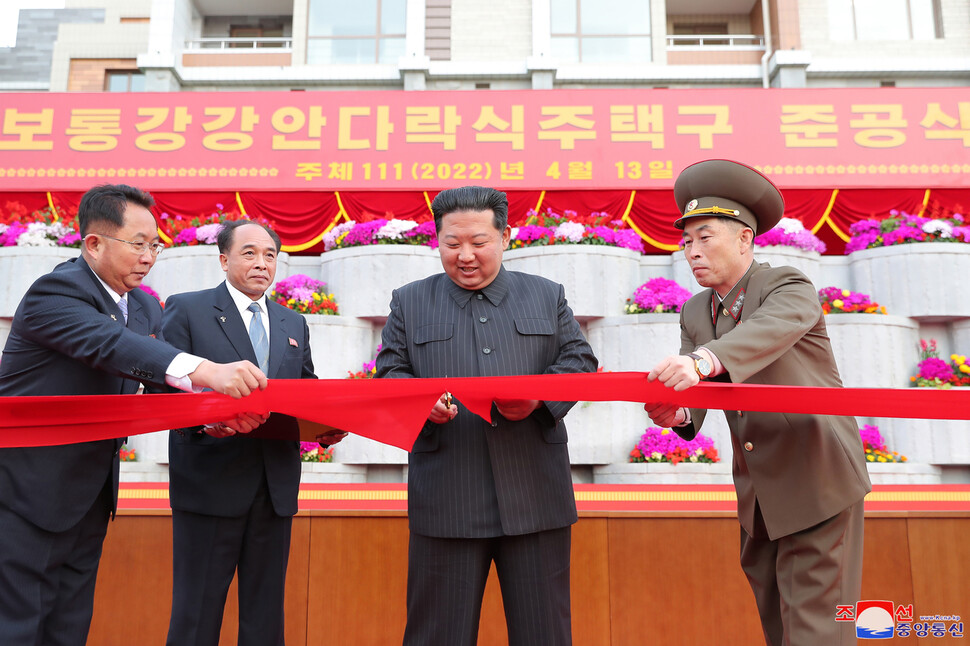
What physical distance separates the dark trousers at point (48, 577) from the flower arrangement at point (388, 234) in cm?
485

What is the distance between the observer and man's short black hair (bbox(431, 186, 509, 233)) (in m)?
1.65

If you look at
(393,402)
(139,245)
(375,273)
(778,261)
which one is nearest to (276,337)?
(139,245)

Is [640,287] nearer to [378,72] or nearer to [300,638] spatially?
[300,638]

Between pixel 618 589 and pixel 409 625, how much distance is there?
101 cm

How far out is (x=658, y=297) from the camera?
5.86 metres

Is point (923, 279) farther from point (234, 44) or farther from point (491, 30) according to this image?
point (234, 44)

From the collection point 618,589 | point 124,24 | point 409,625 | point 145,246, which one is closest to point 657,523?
point 618,589

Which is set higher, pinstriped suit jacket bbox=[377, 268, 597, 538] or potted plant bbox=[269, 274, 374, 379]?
potted plant bbox=[269, 274, 374, 379]

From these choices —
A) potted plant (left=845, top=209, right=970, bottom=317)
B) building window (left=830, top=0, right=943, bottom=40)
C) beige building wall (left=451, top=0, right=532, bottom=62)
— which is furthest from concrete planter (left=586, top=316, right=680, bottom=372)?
building window (left=830, top=0, right=943, bottom=40)

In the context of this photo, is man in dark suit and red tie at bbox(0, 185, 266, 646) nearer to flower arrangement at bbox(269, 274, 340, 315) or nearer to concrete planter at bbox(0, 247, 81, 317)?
flower arrangement at bbox(269, 274, 340, 315)

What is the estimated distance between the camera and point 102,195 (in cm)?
175

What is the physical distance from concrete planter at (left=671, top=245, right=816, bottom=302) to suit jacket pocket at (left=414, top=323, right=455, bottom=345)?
4832 mm

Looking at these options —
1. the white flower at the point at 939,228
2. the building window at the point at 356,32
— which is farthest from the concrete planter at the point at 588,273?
the building window at the point at 356,32

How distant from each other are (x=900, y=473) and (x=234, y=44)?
12.6 metres
